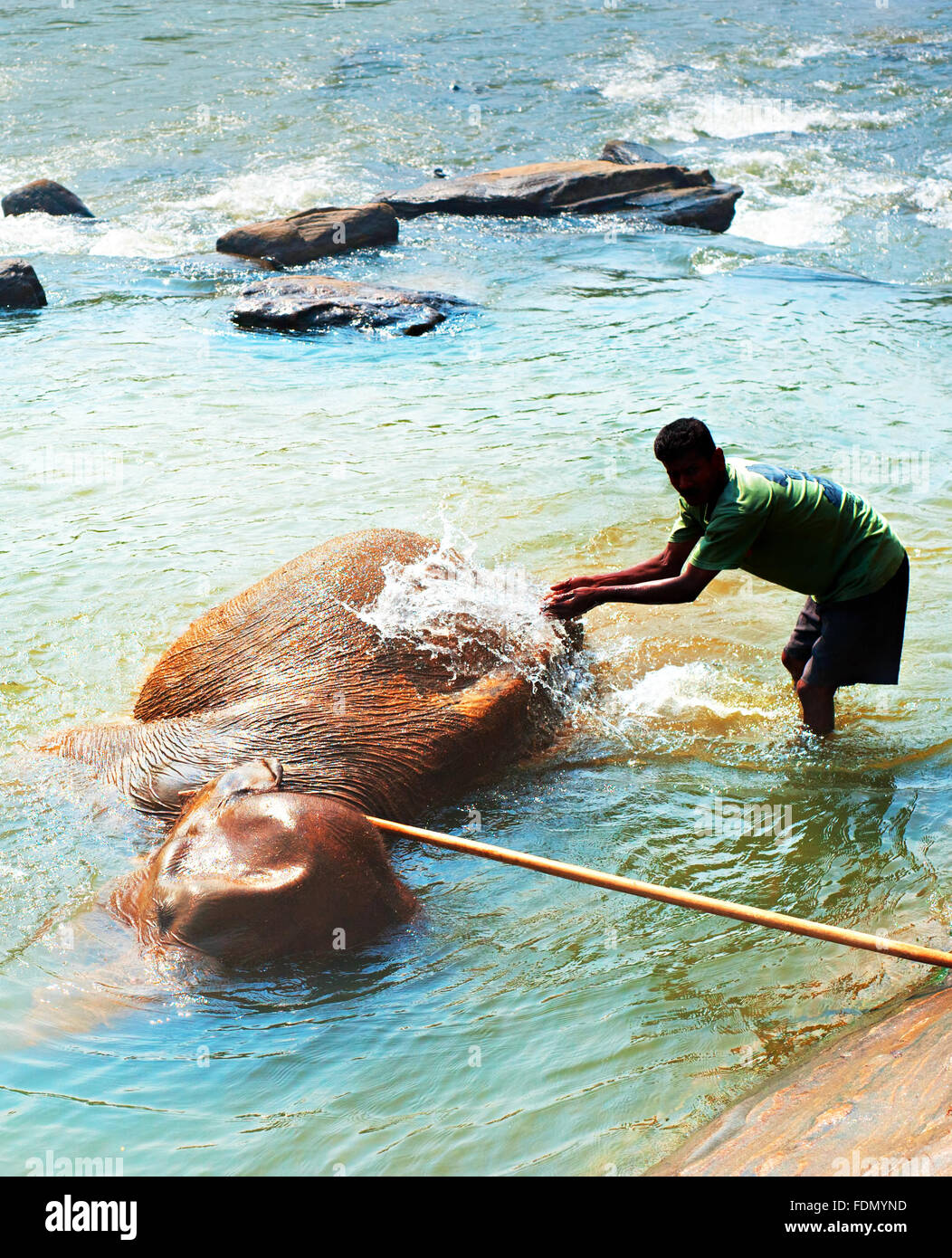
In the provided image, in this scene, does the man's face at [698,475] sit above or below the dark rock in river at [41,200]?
below

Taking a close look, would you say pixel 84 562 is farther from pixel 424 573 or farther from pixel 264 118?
pixel 264 118

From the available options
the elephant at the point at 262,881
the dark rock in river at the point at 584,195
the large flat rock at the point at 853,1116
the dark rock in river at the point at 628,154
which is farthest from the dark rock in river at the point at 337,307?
the large flat rock at the point at 853,1116

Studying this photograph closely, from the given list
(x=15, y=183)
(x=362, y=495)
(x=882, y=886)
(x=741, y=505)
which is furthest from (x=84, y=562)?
(x=15, y=183)

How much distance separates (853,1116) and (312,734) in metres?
2.29

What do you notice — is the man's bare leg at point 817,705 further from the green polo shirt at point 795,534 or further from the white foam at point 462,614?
the white foam at point 462,614

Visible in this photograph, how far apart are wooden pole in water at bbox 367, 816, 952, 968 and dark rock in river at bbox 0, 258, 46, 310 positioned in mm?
10043

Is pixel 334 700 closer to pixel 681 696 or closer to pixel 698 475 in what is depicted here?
pixel 698 475

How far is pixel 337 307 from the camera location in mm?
12195

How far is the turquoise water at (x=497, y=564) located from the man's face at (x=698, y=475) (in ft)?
3.72

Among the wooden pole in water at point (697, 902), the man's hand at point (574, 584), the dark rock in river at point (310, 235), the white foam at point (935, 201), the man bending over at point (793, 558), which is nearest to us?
the wooden pole in water at point (697, 902)

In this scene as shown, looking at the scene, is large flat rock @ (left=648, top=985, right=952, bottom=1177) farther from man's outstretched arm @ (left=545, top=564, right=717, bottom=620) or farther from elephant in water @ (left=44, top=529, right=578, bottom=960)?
man's outstretched arm @ (left=545, top=564, right=717, bottom=620)

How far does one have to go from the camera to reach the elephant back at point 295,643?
15.6 feet

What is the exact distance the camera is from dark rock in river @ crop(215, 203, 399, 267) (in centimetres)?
1434

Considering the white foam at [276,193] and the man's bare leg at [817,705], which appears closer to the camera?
the man's bare leg at [817,705]
